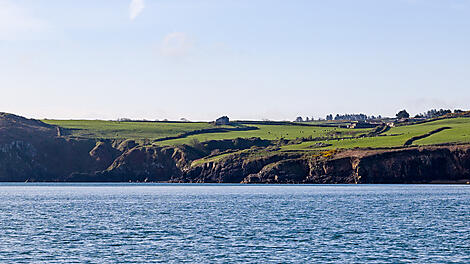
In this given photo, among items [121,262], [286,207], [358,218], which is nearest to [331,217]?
[358,218]

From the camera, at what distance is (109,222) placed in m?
82.8

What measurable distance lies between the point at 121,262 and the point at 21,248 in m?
12.6

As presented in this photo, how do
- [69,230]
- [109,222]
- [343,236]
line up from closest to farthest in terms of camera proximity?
1. [343,236]
2. [69,230]
3. [109,222]

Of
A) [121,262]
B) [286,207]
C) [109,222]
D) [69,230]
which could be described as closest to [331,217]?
[286,207]

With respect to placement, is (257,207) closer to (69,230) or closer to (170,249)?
(69,230)

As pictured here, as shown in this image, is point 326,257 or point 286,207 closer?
point 326,257

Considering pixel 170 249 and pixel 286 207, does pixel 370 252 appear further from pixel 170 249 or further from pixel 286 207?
pixel 286 207

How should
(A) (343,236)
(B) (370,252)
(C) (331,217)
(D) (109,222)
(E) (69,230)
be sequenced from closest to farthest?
1. (B) (370,252)
2. (A) (343,236)
3. (E) (69,230)
4. (D) (109,222)
5. (C) (331,217)

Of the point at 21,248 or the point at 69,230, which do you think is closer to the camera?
the point at 21,248

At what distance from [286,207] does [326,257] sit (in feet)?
179

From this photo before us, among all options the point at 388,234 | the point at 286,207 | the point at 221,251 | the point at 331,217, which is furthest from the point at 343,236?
the point at 286,207

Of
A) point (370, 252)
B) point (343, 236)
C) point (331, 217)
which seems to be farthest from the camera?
point (331, 217)

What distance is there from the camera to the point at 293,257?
2132 inches

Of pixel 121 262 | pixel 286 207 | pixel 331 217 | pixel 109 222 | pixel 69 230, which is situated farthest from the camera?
pixel 286 207
